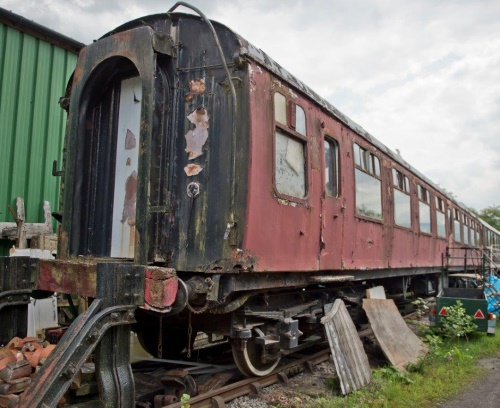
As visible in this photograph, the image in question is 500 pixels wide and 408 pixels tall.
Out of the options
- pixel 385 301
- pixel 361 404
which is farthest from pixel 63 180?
pixel 385 301

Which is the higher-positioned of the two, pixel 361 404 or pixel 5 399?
pixel 5 399

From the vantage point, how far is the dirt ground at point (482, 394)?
4.56 metres

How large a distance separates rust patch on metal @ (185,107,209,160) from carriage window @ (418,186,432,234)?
22.9 feet

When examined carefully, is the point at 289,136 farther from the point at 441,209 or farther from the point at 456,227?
the point at 456,227

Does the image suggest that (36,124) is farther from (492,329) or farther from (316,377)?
(492,329)

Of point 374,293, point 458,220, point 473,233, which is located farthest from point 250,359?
point 473,233

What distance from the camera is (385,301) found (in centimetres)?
661

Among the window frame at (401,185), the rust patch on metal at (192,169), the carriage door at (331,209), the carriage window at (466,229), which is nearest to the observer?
the rust patch on metal at (192,169)

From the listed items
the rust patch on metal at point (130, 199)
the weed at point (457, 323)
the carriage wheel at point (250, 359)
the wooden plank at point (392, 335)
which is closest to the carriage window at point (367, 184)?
the wooden plank at point (392, 335)

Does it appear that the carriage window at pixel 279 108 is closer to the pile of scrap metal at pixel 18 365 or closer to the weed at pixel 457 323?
the pile of scrap metal at pixel 18 365

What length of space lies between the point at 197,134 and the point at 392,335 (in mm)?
3875

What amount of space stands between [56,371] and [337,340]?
302cm

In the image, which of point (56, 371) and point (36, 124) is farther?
point (36, 124)

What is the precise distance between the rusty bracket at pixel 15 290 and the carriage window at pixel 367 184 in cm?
409
